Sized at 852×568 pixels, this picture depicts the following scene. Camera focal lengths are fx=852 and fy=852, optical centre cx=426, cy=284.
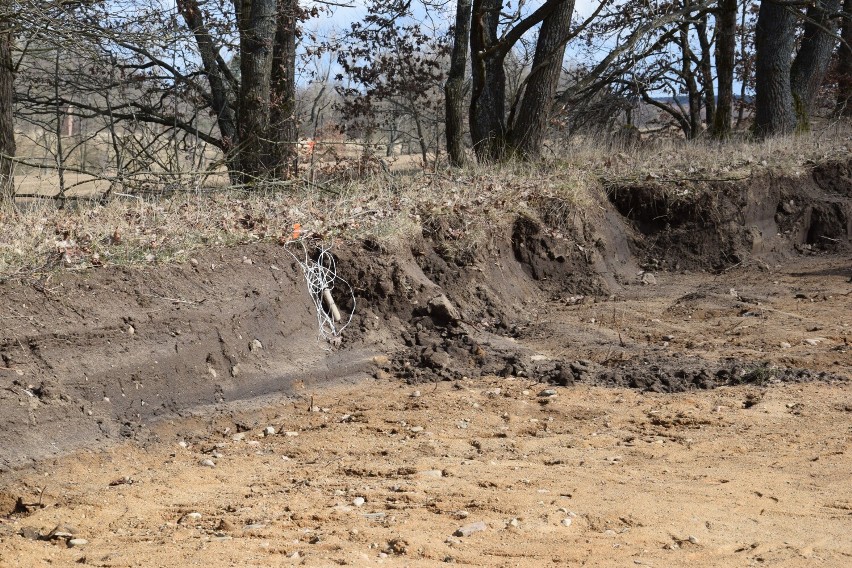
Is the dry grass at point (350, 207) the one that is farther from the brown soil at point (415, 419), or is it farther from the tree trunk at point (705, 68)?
the tree trunk at point (705, 68)

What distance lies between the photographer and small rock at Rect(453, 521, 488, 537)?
360 cm

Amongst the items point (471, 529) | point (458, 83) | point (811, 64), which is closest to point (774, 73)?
point (811, 64)

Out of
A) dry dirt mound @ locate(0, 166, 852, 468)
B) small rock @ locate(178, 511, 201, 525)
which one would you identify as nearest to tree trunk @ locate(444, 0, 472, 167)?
dry dirt mound @ locate(0, 166, 852, 468)

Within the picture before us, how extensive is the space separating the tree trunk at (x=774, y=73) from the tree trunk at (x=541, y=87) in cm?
495

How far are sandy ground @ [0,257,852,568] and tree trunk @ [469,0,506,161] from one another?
555cm

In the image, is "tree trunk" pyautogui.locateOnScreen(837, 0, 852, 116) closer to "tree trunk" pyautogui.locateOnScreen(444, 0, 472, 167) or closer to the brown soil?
"tree trunk" pyautogui.locateOnScreen(444, 0, 472, 167)

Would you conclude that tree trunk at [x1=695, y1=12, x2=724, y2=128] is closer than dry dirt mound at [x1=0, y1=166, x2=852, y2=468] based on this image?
No

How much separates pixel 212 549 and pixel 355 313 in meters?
3.33

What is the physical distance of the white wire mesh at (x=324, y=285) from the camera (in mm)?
6406

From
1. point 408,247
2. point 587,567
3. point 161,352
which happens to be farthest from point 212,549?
point 408,247

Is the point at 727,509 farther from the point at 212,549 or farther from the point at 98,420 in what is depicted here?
the point at 98,420

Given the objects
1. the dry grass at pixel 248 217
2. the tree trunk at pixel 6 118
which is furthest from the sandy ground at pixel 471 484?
the tree trunk at pixel 6 118

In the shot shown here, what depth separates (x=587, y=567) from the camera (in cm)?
326

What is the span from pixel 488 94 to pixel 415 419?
7.51 m
